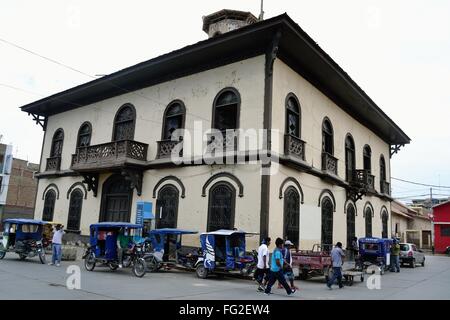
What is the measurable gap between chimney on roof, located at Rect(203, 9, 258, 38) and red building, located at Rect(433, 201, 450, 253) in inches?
1299

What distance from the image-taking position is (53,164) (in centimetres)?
2502

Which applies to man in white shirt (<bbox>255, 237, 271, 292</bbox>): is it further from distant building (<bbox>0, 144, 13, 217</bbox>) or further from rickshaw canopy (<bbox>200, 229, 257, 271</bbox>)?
distant building (<bbox>0, 144, 13, 217</bbox>)

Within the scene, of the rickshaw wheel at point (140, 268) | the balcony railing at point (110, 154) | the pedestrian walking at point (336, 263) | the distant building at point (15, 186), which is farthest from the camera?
the distant building at point (15, 186)

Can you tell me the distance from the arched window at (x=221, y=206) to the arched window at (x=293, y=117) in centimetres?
361

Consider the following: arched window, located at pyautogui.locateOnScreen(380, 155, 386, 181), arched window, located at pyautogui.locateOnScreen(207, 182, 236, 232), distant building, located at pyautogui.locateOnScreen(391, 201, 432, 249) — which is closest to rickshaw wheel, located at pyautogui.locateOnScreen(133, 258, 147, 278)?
arched window, located at pyautogui.locateOnScreen(207, 182, 236, 232)

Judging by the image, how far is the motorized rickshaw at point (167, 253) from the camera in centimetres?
1427

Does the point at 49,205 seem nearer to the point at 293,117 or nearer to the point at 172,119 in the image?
the point at 172,119

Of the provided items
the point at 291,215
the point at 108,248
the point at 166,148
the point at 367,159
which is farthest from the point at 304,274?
the point at 367,159

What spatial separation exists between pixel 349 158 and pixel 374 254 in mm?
6913

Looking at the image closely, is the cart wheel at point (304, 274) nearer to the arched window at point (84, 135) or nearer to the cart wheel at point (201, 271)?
the cart wheel at point (201, 271)

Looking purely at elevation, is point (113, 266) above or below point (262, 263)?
below

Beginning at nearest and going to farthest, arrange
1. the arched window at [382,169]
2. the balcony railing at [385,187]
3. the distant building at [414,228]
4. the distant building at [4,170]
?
the balcony railing at [385,187]
the arched window at [382,169]
the distant building at [4,170]
the distant building at [414,228]

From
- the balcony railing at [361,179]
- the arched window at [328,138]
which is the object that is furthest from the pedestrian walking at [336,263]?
the balcony railing at [361,179]
